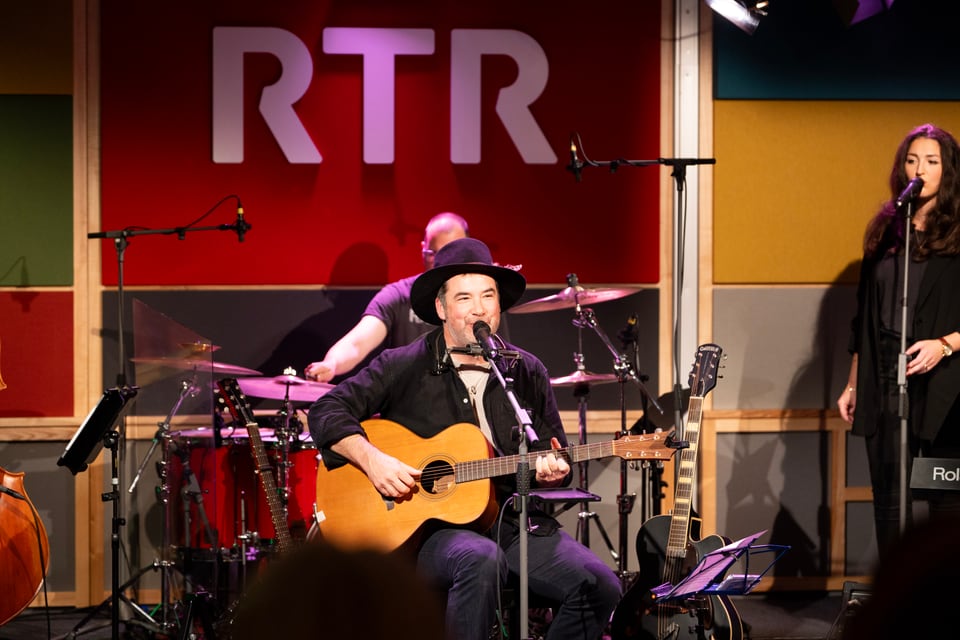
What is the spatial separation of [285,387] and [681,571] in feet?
6.44

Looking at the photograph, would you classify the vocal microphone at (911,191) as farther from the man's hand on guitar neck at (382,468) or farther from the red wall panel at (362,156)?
the man's hand on guitar neck at (382,468)

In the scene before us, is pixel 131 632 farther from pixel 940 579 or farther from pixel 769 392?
pixel 940 579

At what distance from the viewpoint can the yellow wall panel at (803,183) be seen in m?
6.16

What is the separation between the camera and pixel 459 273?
4270mm

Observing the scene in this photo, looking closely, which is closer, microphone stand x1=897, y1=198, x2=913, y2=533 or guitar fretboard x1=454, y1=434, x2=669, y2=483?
guitar fretboard x1=454, y1=434, x2=669, y2=483

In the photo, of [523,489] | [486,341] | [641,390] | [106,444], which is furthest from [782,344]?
[106,444]

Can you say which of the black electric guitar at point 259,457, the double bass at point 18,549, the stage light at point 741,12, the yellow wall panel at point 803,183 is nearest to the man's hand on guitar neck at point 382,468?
the black electric guitar at point 259,457

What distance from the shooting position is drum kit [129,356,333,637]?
16.5 feet

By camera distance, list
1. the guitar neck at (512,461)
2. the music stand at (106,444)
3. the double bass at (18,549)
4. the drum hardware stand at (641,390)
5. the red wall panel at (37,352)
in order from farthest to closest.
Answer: the red wall panel at (37,352) → the drum hardware stand at (641,390) → the double bass at (18,549) → the music stand at (106,444) → the guitar neck at (512,461)

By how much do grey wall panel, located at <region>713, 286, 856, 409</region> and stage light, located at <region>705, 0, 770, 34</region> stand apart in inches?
58.2

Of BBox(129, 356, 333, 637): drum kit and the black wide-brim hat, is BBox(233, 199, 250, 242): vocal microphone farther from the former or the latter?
the black wide-brim hat

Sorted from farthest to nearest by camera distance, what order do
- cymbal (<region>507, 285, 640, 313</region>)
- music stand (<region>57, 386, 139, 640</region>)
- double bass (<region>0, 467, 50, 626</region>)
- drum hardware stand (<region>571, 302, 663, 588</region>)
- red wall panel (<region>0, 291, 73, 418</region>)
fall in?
red wall panel (<region>0, 291, 73, 418</region>) → cymbal (<region>507, 285, 640, 313</region>) → drum hardware stand (<region>571, 302, 663, 588</region>) → double bass (<region>0, 467, 50, 626</region>) → music stand (<region>57, 386, 139, 640</region>)

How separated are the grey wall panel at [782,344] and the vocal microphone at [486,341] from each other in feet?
9.04

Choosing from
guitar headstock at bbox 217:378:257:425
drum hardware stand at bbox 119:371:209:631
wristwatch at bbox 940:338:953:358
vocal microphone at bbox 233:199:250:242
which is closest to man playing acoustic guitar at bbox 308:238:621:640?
guitar headstock at bbox 217:378:257:425
